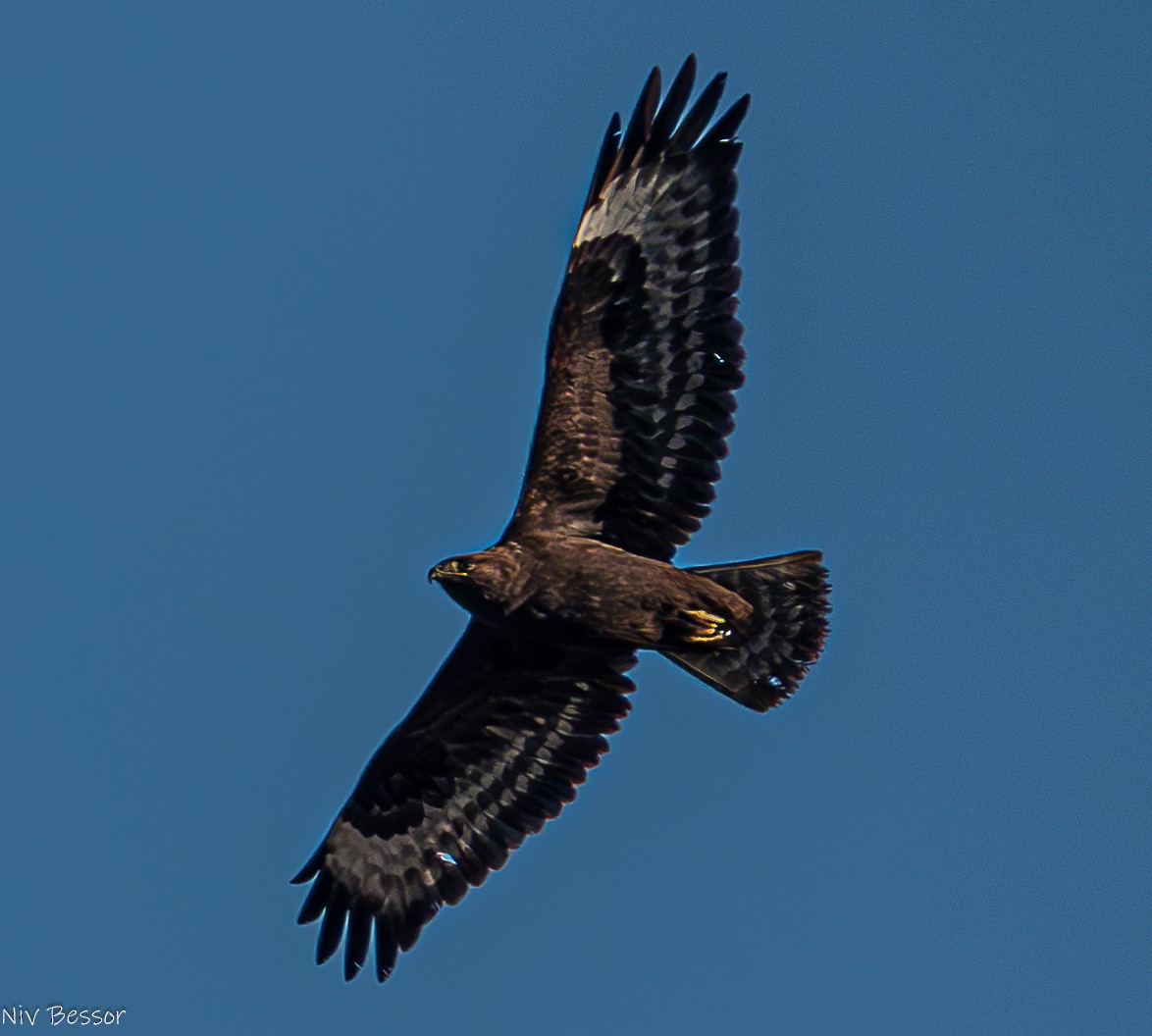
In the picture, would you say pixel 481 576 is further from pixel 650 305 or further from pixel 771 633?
pixel 771 633

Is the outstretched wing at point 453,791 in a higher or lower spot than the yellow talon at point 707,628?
lower

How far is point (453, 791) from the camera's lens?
47.7ft

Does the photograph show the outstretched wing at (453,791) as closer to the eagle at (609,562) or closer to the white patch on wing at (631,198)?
the eagle at (609,562)

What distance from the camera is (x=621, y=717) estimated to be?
1423 cm

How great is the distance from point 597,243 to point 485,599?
86.7 inches

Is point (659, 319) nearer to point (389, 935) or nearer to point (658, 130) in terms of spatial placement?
point (658, 130)

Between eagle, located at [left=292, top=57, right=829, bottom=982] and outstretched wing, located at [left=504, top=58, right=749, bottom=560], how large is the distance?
0.01m

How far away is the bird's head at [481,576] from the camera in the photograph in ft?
42.6

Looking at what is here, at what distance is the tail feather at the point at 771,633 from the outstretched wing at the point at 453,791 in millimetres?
683

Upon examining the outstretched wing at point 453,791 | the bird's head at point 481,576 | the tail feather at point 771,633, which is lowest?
the outstretched wing at point 453,791

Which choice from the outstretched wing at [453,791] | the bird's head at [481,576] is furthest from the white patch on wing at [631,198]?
the outstretched wing at [453,791]

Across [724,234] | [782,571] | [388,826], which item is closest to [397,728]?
[388,826]

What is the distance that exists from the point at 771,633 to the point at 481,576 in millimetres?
2215

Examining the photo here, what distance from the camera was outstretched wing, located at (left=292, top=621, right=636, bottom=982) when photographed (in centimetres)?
1425
